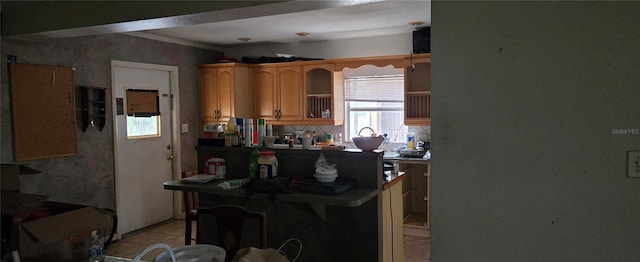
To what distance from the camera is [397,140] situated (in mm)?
5484

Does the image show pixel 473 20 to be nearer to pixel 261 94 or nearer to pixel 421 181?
pixel 421 181

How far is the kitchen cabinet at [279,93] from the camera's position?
565 cm

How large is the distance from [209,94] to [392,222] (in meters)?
3.41

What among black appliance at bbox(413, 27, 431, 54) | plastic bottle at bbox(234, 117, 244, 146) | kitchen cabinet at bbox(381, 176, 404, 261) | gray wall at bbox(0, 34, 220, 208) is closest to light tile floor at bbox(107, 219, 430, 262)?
gray wall at bbox(0, 34, 220, 208)

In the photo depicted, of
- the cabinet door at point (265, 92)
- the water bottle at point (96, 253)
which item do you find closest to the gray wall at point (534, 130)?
the water bottle at point (96, 253)

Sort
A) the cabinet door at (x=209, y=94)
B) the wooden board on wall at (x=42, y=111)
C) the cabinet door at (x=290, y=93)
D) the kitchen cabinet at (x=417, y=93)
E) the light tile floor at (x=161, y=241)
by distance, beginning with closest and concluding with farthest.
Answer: the wooden board on wall at (x=42, y=111) < the light tile floor at (x=161, y=241) < the kitchen cabinet at (x=417, y=93) < the cabinet door at (x=290, y=93) < the cabinet door at (x=209, y=94)

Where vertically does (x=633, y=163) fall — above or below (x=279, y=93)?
below

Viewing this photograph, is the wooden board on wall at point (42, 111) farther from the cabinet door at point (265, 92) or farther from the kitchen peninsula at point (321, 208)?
the cabinet door at point (265, 92)

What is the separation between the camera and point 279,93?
18.9ft

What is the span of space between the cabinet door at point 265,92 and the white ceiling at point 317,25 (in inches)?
16.6

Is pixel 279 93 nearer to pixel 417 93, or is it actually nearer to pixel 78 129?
pixel 417 93

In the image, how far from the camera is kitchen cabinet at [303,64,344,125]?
18.0 feet

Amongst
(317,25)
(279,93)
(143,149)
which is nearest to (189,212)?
(143,149)

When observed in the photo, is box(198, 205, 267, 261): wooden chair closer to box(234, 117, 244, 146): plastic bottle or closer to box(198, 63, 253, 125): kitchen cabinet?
box(234, 117, 244, 146): plastic bottle
